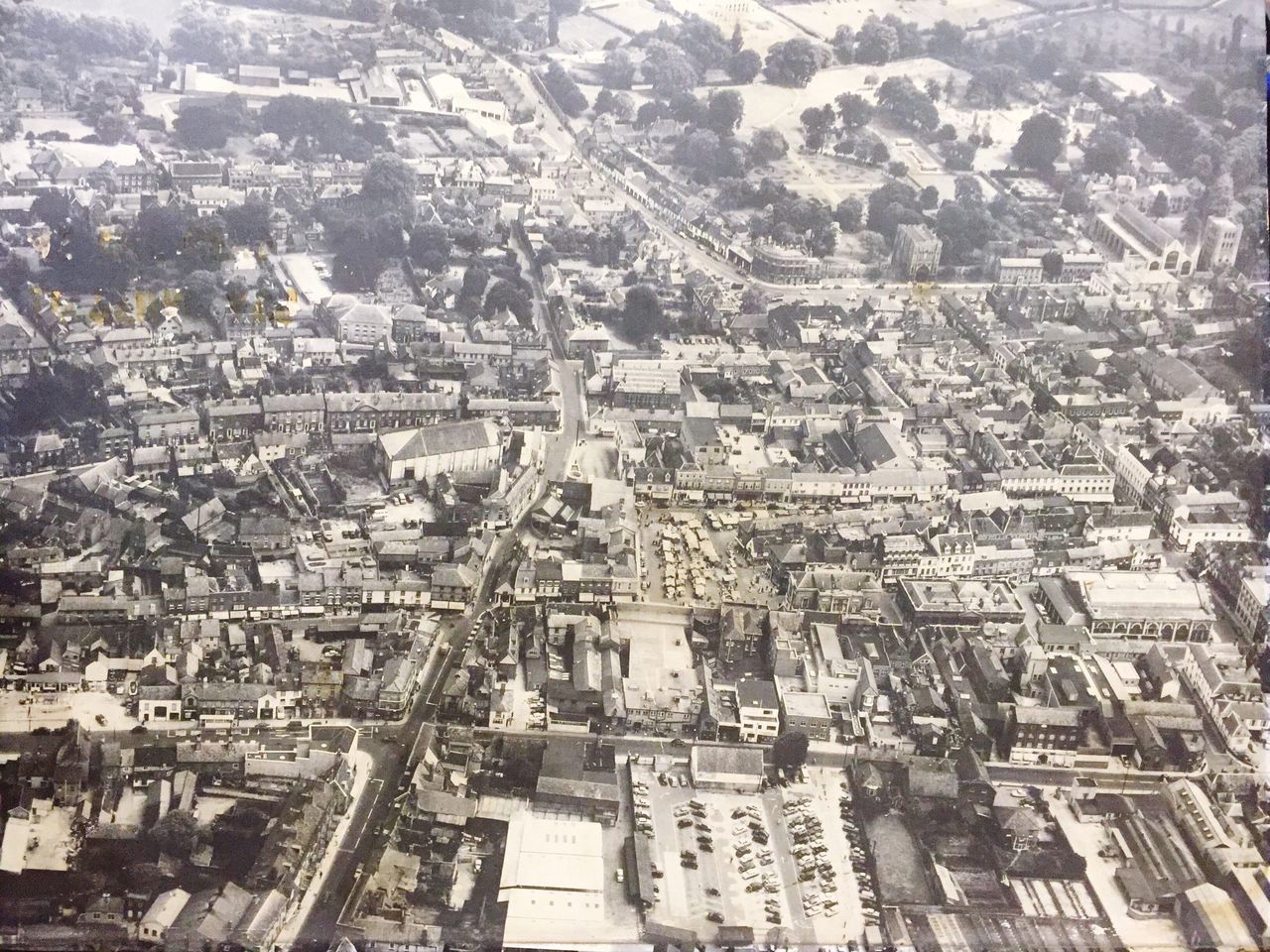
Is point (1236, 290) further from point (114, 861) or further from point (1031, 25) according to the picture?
point (114, 861)

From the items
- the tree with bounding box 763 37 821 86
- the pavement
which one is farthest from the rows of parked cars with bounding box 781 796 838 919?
the tree with bounding box 763 37 821 86

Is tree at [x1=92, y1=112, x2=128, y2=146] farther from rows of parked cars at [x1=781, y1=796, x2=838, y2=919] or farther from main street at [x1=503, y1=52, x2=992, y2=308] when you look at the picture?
rows of parked cars at [x1=781, y1=796, x2=838, y2=919]

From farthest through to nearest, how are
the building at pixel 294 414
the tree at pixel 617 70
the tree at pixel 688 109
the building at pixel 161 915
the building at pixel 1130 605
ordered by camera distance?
the tree at pixel 688 109 < the tree at pixel 617 70 < the building at pixel 294 414 < the building at pixel 1130 605 < the building at pixel 161 915

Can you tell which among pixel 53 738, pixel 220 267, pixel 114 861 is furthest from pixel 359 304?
pixel 114 861

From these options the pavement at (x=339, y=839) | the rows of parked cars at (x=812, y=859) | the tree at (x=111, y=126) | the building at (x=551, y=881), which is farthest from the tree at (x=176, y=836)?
the tree at (x=111, y=126)

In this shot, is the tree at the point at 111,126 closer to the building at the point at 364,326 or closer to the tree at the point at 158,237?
the tree at the point at 158,237

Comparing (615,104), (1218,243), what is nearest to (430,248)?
(615,104)
